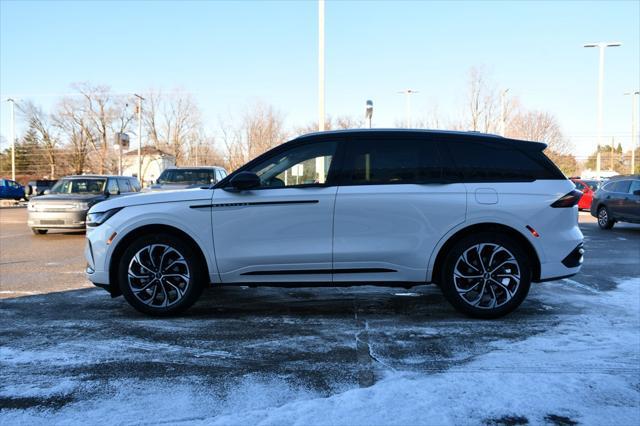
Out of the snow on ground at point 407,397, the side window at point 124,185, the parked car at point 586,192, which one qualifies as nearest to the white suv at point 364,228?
the snow on ground at point 407,397

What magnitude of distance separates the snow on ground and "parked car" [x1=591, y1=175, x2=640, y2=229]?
11882mm

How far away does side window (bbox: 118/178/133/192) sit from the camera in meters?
15.7

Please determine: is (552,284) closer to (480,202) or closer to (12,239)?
(480,202)

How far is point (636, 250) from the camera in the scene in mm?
10336

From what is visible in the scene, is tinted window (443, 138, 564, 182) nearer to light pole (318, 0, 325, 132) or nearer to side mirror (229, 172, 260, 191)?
side mirror (229, 172, 260, 191)

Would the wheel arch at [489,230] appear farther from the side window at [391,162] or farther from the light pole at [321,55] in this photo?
the light pole at [321,55]

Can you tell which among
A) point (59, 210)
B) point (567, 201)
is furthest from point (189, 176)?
point (567, 201)

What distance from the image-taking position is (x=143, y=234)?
5.06 metres

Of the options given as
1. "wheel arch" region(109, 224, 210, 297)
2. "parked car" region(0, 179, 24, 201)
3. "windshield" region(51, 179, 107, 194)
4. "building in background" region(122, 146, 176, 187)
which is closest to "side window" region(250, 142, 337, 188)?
"wheel arch" region(109, 224, 210, 297)

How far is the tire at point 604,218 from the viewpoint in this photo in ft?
49.6

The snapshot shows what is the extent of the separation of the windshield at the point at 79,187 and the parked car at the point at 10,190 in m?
29.5

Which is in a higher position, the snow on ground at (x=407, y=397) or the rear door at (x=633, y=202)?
the rear door at (x=633, y=202)

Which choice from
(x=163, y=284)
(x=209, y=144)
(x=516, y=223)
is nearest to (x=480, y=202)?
(x=516, y=223)

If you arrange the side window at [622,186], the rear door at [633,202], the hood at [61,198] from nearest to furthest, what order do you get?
1. the hood at [61,198]
2. the rear door at [633,202]
3. the side window at [622,186]
